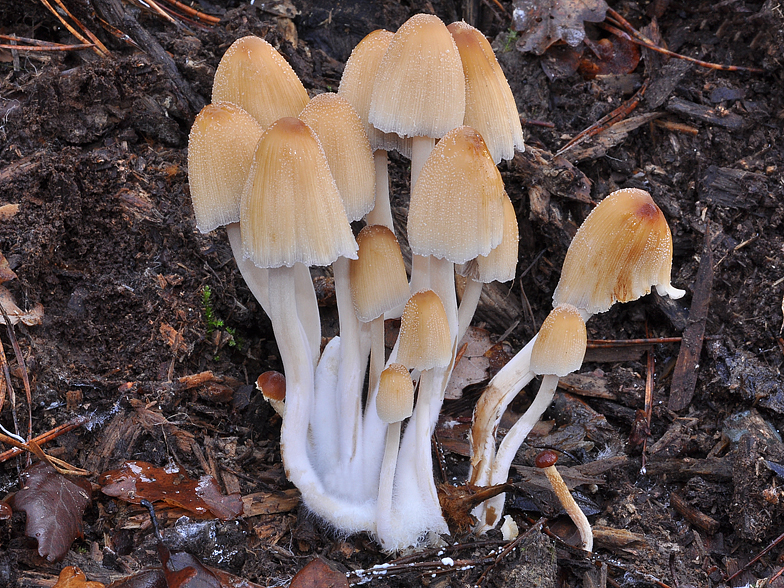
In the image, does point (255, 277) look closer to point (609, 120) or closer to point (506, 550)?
point (506, 550)

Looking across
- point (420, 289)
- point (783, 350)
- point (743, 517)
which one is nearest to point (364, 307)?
point (420, 289)

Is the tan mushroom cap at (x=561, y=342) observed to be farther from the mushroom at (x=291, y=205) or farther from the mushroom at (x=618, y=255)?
the mushroom at (x=291, y=205)

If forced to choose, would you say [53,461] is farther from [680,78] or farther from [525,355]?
[680,78]

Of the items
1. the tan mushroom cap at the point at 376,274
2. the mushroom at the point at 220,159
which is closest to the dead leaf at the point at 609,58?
the tan mushroom cap at the point at 376,274

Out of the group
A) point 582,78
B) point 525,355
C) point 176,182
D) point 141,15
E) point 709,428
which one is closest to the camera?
point 525,355

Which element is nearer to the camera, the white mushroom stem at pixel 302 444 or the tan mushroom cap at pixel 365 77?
the tan mushroom cap at pixel 365 77

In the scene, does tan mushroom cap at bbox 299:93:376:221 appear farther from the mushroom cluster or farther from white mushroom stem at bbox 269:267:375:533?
white mushroom stem at bbox 269:267:375:533

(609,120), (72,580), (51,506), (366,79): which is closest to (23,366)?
(51,506)
